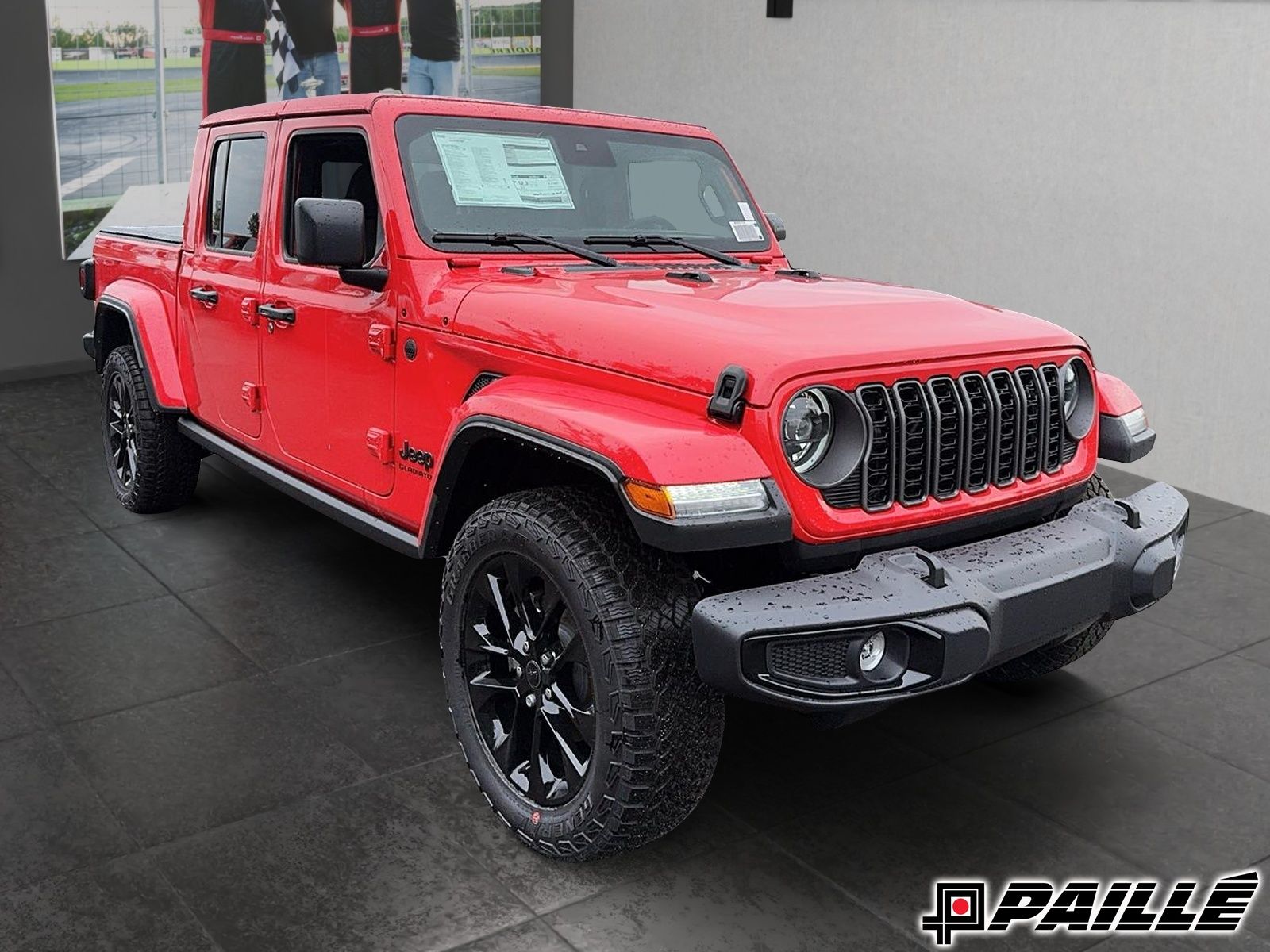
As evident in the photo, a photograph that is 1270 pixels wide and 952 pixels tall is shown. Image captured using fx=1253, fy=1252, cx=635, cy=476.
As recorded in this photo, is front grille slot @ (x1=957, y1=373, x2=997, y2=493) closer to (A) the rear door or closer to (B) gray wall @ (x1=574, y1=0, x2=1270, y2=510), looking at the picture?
(A) the rear door

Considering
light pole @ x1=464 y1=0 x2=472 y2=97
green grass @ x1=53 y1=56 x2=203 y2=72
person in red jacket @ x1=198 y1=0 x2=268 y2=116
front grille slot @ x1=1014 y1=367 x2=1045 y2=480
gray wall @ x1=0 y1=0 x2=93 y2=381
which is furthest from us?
light pole @ x1=464 y1=0 x2=472 y2=97

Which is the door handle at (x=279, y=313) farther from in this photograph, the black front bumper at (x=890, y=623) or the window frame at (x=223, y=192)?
the black front bumper at (x=890, y=623)

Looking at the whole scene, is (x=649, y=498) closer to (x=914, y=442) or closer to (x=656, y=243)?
(x=914, y=442)

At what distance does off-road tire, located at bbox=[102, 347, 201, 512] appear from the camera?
18.0 ft

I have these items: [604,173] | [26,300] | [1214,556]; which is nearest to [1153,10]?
[1214,556]

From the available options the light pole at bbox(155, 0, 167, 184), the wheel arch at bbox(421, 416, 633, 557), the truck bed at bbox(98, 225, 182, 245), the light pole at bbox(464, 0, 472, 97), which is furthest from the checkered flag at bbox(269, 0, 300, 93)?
the wheel arch at bbox(421, 416, 633, 557)

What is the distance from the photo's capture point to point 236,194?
4.80m

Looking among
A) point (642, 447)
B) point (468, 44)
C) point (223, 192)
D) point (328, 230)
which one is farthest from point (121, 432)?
point (468, 44)

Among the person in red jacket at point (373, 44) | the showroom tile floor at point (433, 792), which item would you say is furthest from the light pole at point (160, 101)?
Result: the showroom tile floor at point (433, 792)

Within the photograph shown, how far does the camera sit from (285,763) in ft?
11.5

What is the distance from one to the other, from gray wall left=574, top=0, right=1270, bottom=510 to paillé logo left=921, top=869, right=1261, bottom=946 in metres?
4.07

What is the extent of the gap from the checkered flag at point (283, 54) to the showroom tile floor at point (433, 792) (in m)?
6.01

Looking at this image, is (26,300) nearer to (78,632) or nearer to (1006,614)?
(78,632)

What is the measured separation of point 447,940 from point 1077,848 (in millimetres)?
1594
